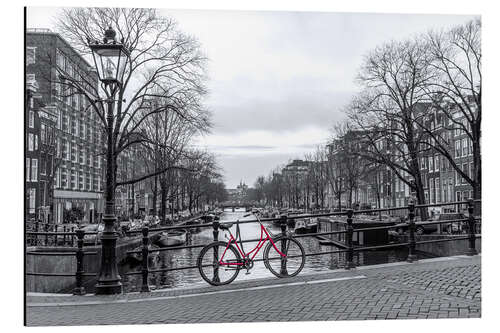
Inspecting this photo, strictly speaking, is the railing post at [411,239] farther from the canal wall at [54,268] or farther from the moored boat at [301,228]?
the moored boat at [301,228]

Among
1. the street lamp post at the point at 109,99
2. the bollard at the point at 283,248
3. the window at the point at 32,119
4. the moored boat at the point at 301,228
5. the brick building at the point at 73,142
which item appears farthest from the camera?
→ the moored boat at the point at 301,228

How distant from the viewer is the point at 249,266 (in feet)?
27.1

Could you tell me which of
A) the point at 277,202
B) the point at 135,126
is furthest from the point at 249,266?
the point at 277,202

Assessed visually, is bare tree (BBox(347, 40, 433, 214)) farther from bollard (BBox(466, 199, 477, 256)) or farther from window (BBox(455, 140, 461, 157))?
bollard (BBox(466, 199, 477, 256))

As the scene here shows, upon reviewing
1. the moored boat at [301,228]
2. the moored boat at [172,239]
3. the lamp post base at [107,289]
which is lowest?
the moored boat at [301,228]

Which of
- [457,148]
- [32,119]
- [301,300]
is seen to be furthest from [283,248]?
[457,148]

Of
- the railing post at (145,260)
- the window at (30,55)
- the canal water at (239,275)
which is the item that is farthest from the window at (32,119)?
the canal water at (239,275)

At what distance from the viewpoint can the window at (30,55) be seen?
22.0 ft

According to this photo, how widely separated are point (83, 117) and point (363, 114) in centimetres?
1273

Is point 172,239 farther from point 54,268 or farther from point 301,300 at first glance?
point 301,300

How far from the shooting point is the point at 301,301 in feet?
21.7

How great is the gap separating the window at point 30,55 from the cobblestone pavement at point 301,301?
3.27 meters

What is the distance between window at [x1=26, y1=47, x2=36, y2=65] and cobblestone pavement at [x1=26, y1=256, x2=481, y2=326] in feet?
10.7

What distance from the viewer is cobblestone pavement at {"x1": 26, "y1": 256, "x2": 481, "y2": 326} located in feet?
20.0
